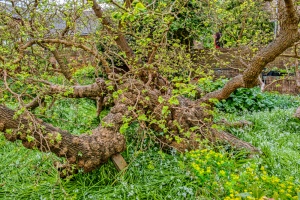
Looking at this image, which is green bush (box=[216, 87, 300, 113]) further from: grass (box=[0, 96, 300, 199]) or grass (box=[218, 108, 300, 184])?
grass (box=[0, 96, 300, 199])

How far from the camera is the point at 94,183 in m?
3.29

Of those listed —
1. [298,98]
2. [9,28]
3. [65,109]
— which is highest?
[9,28]

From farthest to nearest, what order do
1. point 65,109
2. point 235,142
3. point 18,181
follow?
point 65,109, point 235,142, point 18,181

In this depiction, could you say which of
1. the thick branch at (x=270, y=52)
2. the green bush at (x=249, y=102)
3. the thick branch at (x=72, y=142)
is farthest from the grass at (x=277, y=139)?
the thick branch at (x=72, y=142)

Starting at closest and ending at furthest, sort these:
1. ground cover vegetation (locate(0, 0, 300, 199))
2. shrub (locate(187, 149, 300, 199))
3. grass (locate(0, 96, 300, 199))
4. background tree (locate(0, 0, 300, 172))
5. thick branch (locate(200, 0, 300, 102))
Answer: shrub (locate(187, 149, 300, 199)) < ground cover vegetation (locate(0, 0, 300, 199)) < background tree (locate(0, 0, 300, 172)) < grass (locate(0, 96, 300, 199)) < thick branch (locate(200, 0, 300, 102))

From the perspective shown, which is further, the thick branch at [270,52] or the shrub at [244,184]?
the thick branch at [270,52]

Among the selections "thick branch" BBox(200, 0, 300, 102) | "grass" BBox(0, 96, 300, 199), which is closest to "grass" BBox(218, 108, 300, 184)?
"grass" BBox(0, 96, 300, 199)

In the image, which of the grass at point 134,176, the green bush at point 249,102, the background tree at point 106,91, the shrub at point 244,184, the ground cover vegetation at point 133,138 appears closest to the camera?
the shrub at point 244,184

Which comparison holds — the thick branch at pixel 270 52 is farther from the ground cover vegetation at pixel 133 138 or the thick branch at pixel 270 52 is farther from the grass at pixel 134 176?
the grass at pixel 134 176

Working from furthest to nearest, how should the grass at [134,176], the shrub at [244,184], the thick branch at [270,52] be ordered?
the thick branch at [270,52]
the grass at [134,176]
the shrub at [244,184]

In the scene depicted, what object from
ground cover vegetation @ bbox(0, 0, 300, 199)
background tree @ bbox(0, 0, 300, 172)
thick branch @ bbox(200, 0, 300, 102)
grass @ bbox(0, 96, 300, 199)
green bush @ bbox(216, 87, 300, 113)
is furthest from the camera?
green bush @ bbox(216, 87, 300, 113)

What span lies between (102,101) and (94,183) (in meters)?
1.57

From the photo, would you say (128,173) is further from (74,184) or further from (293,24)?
(293,24)

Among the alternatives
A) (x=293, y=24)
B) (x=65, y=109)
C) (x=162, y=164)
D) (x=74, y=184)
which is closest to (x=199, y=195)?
(x=162, y=164)
